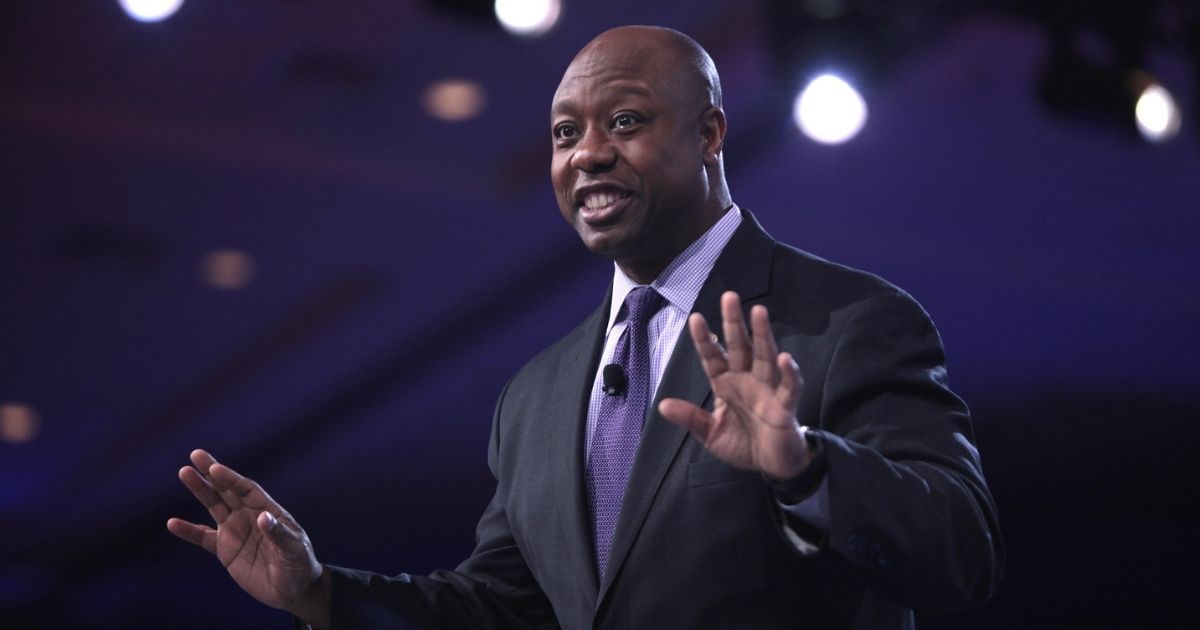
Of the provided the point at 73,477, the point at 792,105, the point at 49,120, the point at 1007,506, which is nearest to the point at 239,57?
the point at 49,120

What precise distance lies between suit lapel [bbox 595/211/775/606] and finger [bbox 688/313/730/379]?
0.33 m

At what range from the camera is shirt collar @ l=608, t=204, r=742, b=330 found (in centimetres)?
183

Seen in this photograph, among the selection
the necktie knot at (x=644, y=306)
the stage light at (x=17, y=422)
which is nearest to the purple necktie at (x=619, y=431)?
the necktie knot at (x=644, y=306)

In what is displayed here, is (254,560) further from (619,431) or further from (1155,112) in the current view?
(1155,112)

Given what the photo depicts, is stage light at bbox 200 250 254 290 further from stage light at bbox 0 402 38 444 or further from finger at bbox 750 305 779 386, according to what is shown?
finger at bbox 750 305 779 386

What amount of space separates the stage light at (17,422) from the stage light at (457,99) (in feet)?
4.63

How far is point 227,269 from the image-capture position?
357 cm

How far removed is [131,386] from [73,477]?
0.94ft

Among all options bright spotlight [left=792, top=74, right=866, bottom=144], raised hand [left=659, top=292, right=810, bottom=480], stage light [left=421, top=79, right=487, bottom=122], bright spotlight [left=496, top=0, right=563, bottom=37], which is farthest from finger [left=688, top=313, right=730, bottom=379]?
stage light [left=421, top=79, right=487, bottom=122]

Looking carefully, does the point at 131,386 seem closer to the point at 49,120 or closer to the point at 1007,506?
the point at 49,120

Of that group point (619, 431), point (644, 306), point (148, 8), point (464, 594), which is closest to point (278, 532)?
point (464, 594)

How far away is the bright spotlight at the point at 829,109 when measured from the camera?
3.68 meters

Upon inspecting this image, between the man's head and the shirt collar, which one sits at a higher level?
the man's head

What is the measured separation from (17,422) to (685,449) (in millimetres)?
2381
